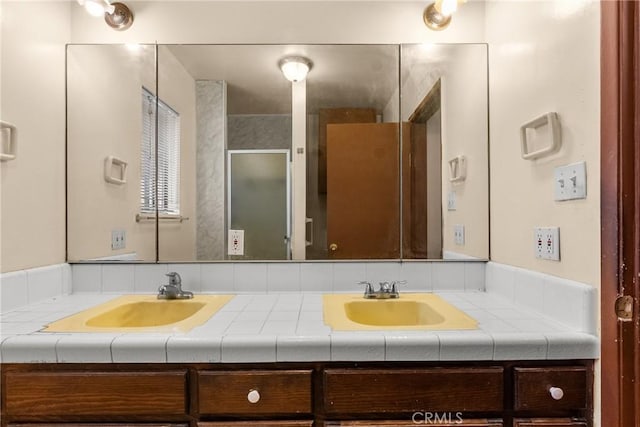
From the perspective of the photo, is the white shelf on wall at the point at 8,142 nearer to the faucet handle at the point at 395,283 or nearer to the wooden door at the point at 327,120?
the wooden door at the point at 327,120

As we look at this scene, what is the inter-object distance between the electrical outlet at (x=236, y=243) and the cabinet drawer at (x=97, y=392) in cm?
66

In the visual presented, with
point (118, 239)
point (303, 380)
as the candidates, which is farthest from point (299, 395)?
point (118, 239)

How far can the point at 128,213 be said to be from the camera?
1520 mm

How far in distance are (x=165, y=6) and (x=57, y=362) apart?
4.72ft

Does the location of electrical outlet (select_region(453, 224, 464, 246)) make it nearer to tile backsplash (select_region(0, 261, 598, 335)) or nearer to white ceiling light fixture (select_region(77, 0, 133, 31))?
tile backsplash (select_region(0, 261, 598, 335))

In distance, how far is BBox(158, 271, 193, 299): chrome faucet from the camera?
4.56 feet

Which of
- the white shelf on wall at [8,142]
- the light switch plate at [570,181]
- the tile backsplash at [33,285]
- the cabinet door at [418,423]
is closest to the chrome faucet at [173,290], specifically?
the tile backsplash at [33,285]

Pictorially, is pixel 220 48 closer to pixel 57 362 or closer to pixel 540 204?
pixel 57 362

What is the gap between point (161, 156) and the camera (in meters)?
1.55

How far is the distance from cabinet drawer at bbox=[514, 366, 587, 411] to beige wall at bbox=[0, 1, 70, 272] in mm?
1652

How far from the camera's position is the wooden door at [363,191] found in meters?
1.54

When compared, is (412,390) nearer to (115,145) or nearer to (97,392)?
(97,392)

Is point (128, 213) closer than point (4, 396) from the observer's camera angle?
No

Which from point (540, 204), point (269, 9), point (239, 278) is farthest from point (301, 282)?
point (269, 9)
